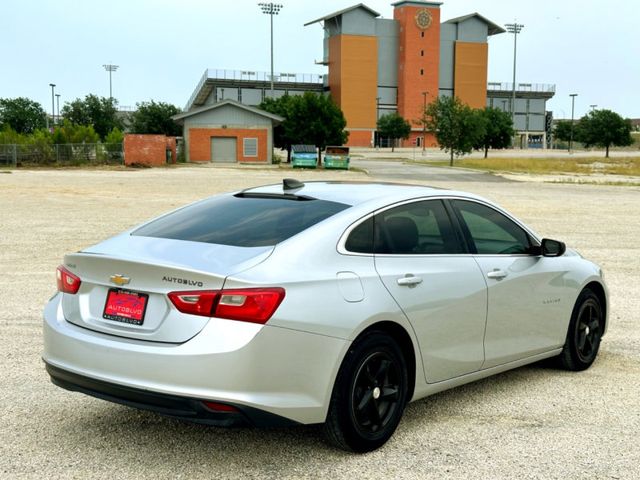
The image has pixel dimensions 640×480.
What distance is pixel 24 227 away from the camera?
17219 mm

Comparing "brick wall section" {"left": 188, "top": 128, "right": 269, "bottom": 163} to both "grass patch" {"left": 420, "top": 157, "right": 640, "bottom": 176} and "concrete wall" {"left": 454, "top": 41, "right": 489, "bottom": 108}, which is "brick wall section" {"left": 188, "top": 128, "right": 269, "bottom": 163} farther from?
"concrete wall" {"left": 454, "top": 41, "right": 489, "bottom": 108}

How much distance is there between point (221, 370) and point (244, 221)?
1.20 m

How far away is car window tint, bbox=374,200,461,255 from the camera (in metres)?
4.85

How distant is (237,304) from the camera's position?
3.95 m

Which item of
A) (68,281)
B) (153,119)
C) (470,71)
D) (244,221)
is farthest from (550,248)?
(470,71)

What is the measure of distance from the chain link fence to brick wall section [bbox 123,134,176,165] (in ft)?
2.58

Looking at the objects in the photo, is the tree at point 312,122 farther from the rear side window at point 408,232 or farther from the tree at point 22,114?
the tree at point 22,114

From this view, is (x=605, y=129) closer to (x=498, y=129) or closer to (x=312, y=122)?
(x=498, y=129)

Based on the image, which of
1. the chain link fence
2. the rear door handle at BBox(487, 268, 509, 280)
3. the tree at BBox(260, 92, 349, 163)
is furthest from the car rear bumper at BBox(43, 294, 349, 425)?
the tree at BBox(260, 92, 349, 163)

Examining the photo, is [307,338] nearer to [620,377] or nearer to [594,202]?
[620,377]

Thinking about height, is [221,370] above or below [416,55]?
below

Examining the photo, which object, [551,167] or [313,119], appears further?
[313,119]

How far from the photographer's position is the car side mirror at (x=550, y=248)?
5.91 metres

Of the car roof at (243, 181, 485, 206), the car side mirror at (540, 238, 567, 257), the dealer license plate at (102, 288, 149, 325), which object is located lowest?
the dealer license plate at (102, 288, 149, 325)
